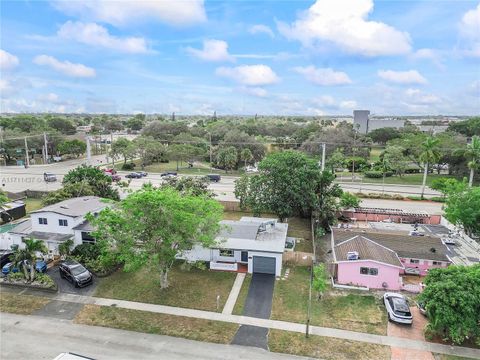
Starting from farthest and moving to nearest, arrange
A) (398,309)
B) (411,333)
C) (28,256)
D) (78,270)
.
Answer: (78,270), (28,256), (398,309), (411,333)

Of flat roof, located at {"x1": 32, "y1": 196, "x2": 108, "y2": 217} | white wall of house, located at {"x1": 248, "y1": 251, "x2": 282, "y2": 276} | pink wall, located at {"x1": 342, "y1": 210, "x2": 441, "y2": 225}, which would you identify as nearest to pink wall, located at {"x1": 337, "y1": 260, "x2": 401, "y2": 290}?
white wall of house, located at {"x1": 248, "y1": 251, "x2": 282, "y2": 276}

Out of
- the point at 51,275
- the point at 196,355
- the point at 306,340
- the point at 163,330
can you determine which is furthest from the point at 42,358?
the point at 306,340

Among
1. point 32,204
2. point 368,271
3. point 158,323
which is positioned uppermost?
point 368,271

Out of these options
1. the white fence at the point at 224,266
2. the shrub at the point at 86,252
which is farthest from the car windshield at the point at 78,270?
the white fence at the point at 224,266

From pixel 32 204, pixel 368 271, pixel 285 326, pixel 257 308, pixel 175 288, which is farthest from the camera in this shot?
pixel 32 204

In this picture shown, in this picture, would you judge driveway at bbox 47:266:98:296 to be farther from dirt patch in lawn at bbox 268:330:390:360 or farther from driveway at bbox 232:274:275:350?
dirt patch in lawn at bbox 268:330:390:360

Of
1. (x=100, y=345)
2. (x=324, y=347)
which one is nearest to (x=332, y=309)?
(x=324, y=347)

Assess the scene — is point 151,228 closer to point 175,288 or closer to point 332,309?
point 175,288
